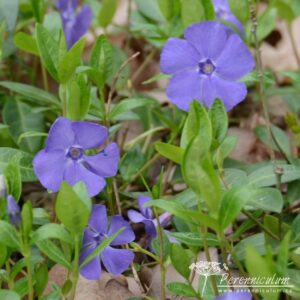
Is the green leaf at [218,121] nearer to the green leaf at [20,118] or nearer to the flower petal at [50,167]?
the flower petal at [50,167]

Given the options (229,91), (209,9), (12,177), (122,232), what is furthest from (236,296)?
(209,9)

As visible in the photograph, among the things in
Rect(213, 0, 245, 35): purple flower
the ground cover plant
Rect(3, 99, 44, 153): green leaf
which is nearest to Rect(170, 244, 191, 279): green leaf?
the ground cover plant

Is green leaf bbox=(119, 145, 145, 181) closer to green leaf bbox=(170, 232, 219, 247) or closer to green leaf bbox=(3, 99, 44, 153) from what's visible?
green leaf bbox=(3, 99, 44, 153)

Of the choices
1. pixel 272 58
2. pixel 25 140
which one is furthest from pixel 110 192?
pixel 272 58

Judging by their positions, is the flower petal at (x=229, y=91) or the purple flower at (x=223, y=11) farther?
the purple flower at (x=223, y=11)

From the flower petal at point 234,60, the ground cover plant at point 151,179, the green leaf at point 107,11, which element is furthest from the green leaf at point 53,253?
the green leaf at point 107,11

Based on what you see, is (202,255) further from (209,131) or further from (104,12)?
(104,12)
